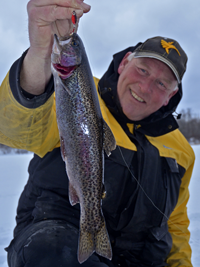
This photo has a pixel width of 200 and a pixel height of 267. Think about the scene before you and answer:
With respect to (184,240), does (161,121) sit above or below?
above

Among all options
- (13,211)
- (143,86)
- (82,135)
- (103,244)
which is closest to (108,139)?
(82,135)

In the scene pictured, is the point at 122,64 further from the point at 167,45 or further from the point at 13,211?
the point at 13,211

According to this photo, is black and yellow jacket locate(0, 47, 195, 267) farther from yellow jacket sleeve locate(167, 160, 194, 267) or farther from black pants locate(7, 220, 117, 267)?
black pants locate(7, 220, 117, 267)

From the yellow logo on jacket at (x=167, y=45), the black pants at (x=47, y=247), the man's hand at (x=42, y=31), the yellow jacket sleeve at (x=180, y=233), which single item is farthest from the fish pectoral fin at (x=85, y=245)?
the yellow logo on jacket at (x=167, y=45)

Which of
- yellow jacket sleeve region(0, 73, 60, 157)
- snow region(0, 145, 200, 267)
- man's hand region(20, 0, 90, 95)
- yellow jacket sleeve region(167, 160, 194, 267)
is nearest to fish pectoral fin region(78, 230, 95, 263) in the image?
yellow jacket sleeve region(0, 73, 60, 157)

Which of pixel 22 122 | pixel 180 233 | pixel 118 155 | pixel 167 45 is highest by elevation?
pixel 167 45

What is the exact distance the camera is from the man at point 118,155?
1.97 meters

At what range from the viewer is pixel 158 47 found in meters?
3.38

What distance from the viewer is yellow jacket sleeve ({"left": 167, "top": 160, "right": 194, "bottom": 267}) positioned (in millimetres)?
3283

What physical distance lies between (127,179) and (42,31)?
1.96 m

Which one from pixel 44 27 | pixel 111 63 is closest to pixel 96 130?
pixel 44 27

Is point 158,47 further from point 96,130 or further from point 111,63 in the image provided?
point 96,130

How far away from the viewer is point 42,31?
5.74 feet

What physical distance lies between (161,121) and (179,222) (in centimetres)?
164
